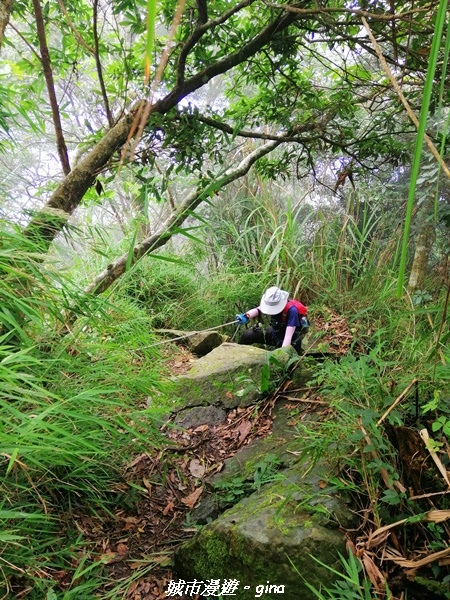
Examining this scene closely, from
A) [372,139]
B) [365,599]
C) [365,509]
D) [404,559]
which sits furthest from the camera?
[372,139]

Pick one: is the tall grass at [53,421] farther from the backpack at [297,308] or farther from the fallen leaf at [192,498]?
the backpack at [297,308]

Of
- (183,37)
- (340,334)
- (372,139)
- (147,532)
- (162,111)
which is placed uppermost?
(183,37)

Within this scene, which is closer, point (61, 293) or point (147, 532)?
point (61, 293)

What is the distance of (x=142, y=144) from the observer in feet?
6.72

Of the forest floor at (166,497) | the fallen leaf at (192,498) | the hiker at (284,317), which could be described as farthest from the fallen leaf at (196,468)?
the hiker at (284,317)

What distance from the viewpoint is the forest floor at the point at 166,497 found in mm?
1596

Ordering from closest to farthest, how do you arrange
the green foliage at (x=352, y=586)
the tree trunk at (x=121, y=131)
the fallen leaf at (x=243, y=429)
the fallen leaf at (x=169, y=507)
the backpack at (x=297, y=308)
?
the green foliage at (x=352, y=586) → the tree trunk at (x=121, y=131) → the fallen leaf at (x=169, y=507) → the fallen leaf at (x=243, y=429) → the backpack at (x=297, y=308)

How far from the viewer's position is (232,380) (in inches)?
111

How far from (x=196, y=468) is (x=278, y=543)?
910 mm

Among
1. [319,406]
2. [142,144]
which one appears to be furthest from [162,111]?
[319,406]

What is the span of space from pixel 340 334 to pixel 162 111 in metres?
2.24

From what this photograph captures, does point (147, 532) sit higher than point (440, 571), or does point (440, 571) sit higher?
point (440, 571)

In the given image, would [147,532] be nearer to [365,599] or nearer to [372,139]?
[365,599]

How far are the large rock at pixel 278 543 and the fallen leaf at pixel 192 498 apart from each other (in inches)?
13.7
